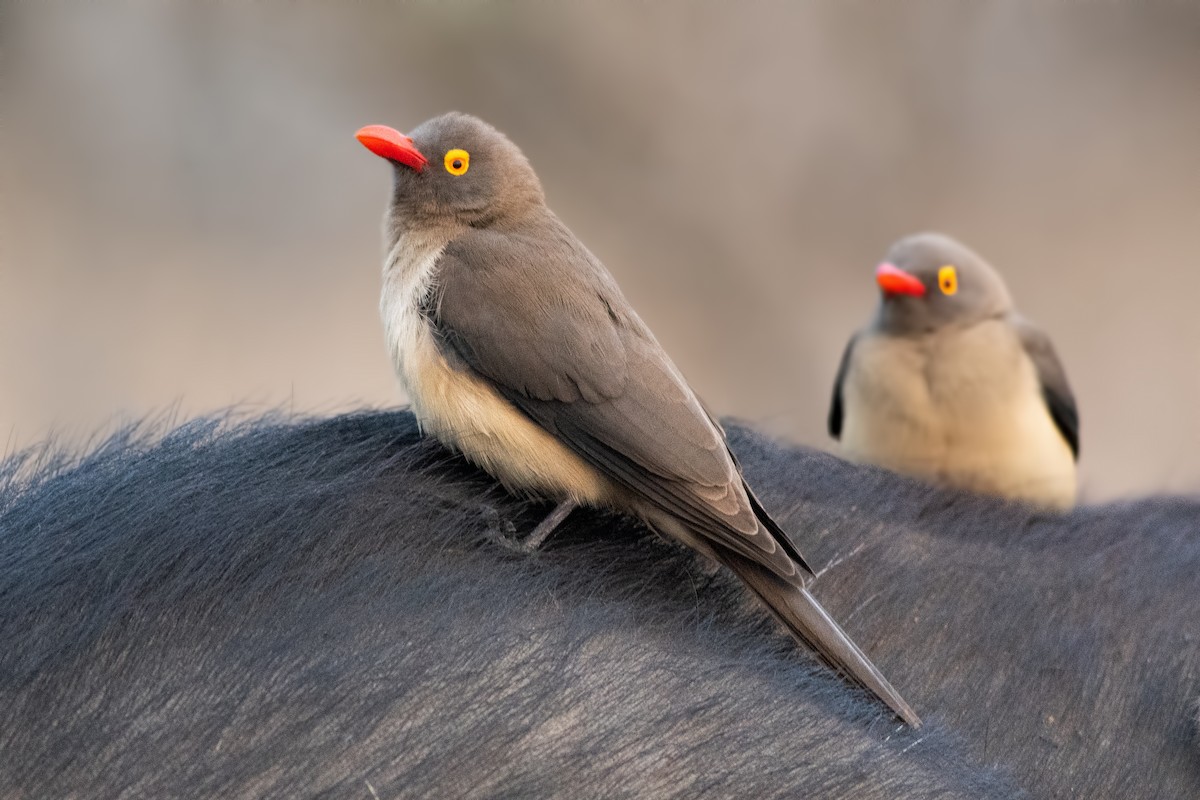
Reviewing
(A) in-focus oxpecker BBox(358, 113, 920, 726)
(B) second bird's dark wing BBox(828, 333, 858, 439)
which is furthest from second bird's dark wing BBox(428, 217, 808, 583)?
(B) second bird's dark wing BBox(828, 333, 858, 439)

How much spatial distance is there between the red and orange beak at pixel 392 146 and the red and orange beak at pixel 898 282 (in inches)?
60.9

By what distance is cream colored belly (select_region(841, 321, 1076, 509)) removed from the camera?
10.3ft

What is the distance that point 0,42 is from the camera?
12.4 feet

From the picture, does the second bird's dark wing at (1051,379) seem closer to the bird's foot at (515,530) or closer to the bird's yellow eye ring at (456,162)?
the bird's yellow eye ring at (456,162)

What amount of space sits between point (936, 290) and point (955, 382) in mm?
213

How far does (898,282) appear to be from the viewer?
3.16 meters

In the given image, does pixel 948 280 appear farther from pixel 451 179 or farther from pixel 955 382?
pixel 451 179

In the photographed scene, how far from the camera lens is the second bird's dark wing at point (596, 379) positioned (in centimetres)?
149

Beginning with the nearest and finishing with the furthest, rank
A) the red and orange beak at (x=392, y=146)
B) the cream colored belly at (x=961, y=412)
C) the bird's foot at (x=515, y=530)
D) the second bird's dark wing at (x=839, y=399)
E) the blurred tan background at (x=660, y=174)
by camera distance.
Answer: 1. the bird's foot at (x=515, y=530)
2. the red and orange beak at (x=392, y=146)
3. the cream colored belly at (x=961, y=412)
4. the second bird's dark wing at (x=839, y=399)
5. the blurred tan background at (x=660, y=174)

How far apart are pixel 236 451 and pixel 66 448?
7.5 inches

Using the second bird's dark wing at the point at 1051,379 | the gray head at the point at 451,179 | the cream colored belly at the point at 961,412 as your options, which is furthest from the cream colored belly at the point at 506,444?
Result: the second bird's dark wing at the point at 1051,379

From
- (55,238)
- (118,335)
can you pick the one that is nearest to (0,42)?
(55,238)

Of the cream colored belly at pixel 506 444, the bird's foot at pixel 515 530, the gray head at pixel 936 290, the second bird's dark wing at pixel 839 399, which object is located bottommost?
the second bird's dark wing at pixel 839 399

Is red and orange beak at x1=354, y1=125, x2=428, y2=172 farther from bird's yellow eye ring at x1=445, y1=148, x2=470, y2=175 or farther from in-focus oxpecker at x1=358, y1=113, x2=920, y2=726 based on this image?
in-focus oxpecker at x1=358, y1=113, x2=920, y2=726
